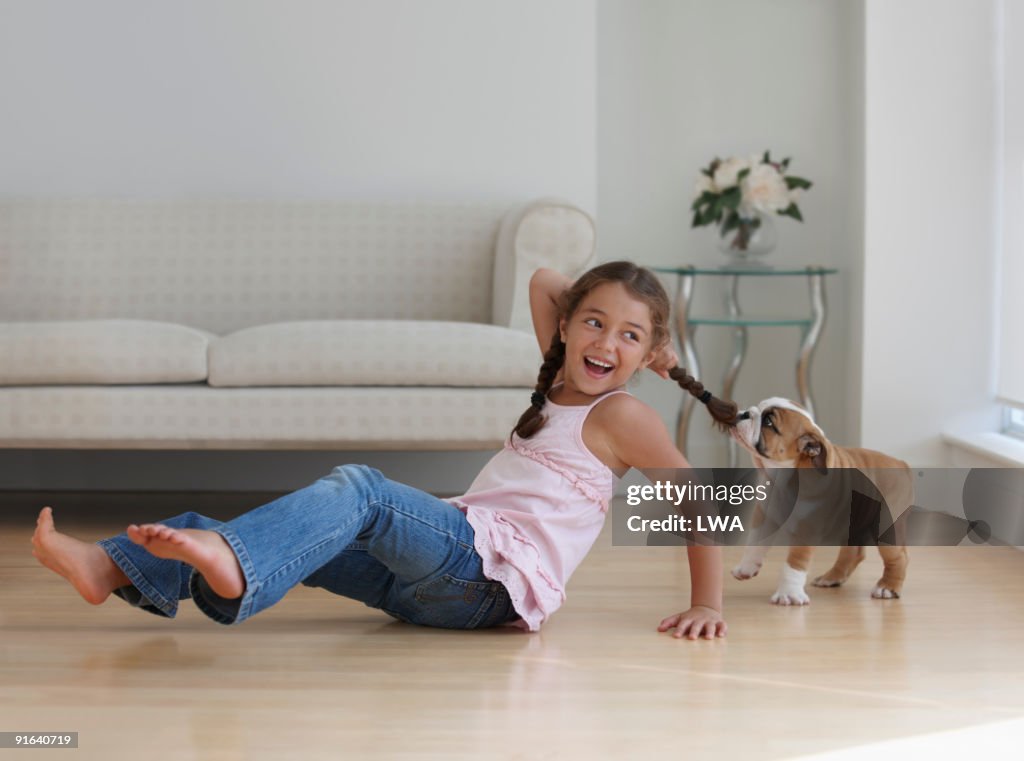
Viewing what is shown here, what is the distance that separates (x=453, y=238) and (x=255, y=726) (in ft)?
6.62

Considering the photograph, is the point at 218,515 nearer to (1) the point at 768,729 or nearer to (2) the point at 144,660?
(2) the point at 144,660

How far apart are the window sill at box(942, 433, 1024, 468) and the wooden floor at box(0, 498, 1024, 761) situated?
1.78ft

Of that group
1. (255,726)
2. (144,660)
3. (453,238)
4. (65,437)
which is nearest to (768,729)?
(255,726)

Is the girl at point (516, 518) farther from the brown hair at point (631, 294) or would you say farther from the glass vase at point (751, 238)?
the glass vase at point (751, 238)

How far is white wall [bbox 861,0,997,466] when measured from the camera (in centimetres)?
290

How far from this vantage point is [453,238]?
316 centimetres

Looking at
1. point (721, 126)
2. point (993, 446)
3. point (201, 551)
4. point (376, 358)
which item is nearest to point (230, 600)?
point (201, 551)

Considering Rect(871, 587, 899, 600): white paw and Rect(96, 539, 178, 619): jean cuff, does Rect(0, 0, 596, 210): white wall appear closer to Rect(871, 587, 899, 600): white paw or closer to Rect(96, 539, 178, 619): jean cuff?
Rect(871, 587, 899, 600): white paw

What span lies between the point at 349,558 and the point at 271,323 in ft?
4.36

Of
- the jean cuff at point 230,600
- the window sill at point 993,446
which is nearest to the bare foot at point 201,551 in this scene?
the jean cuff at point 230,600

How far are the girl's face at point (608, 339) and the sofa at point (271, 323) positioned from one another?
77cm

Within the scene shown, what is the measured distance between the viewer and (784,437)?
1870mm

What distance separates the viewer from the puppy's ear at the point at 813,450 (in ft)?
6.09

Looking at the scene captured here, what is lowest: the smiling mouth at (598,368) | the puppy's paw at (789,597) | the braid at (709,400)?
the puppy's paw at (789,597)
